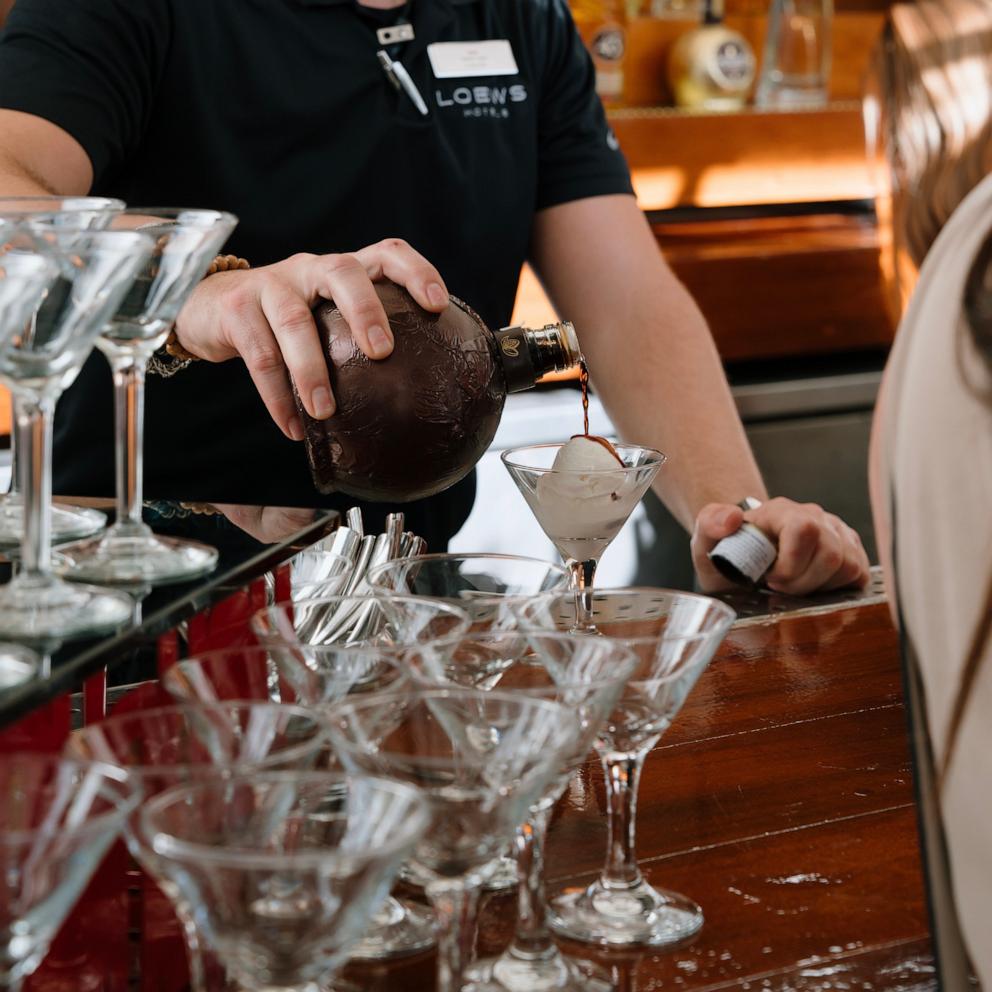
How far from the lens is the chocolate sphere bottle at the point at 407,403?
108 centimetres

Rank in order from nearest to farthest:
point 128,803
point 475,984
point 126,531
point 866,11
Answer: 1. point 128,803
2. point 475,984
3. point 126,531
4. point 866,11

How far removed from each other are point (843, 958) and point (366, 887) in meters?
0.35

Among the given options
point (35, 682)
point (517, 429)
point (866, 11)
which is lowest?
point (517, 429)

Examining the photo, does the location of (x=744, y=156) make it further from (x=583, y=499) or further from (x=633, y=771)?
(x=633, y=771)

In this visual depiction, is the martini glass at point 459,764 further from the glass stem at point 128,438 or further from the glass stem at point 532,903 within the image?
the glass stem at point 128,438

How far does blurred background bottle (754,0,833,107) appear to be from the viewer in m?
3.44

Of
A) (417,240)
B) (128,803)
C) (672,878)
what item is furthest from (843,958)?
(417,240)

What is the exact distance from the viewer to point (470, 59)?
2.00 meters

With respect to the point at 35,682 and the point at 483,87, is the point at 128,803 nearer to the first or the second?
the point at 35,682

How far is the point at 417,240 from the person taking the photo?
196 centimetres

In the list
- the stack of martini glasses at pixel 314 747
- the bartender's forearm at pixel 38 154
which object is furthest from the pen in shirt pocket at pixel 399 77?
the stack of martini glasses at pixel 314 747

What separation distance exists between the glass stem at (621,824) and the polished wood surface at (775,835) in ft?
0.13

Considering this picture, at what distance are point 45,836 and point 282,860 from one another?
8 cm

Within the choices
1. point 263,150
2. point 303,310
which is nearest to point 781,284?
point 263,150
